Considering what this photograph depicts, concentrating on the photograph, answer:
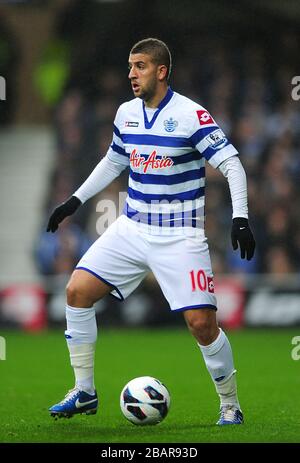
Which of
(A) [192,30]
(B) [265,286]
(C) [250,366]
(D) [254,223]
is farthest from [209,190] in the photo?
(C) [250,366]

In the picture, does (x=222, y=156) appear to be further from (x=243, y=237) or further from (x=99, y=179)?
(x=99, y=179)

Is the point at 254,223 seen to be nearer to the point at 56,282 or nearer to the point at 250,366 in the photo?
the point at 56,282

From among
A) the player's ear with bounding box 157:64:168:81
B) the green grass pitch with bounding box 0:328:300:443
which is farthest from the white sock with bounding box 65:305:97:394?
the player's ear with bounding box 157:64:168:81

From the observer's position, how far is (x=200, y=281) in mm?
6633

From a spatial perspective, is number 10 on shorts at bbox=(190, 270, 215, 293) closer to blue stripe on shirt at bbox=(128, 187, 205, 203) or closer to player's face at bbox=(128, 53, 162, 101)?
blue stripe on shirt at bbox=(128, 187, 205, 203)

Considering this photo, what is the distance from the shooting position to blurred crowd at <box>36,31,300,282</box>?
15258 millimetres

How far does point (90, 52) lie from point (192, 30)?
176 cm

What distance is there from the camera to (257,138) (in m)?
16.9

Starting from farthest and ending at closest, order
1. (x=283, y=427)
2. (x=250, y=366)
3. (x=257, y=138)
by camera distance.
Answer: (x=257, y=138)
(x=250, y=366)
(x=283, y=427)

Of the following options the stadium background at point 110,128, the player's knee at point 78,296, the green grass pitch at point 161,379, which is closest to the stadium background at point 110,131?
the stadium background at point 110,128

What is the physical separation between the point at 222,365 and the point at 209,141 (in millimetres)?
1317

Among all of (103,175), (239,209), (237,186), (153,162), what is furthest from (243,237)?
(103,175)

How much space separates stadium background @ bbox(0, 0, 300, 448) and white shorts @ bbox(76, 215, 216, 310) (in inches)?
230

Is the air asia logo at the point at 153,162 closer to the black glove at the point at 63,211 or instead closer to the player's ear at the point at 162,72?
the player's ear at the point at 162,72
